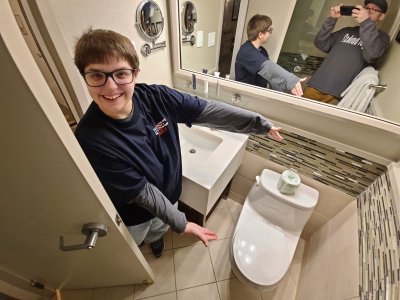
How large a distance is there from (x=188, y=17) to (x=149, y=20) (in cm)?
33

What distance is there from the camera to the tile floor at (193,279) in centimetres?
128

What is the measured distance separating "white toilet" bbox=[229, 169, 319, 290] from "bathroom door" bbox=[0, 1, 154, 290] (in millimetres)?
611

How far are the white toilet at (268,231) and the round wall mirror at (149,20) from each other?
111 cm

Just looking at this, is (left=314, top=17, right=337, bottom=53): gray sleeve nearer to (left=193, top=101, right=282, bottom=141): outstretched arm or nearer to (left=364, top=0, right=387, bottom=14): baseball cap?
(left=364, top=0, right=387, bottom=14): baseball cap

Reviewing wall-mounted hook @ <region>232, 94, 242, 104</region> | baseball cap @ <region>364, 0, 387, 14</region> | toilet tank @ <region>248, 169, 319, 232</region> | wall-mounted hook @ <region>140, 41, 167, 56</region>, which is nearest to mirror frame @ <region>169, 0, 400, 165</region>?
wall-mounted hook @ <region>232, 94, 242, 104</region>

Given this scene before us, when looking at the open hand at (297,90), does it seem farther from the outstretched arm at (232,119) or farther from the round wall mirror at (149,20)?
the round wall mirror at (149,20)

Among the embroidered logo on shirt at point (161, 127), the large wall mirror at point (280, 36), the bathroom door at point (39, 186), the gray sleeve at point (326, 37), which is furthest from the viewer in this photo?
the gray sleeve at point (326, 37)

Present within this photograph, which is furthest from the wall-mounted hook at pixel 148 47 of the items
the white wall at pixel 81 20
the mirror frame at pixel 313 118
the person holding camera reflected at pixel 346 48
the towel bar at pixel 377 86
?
the towel bar at pixel 377 86

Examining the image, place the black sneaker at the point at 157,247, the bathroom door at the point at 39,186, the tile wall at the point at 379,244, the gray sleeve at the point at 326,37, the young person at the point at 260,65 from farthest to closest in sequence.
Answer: the black sneaker at the point at 157,247
the young person at the point at 260,65
the gray sleeve at the point at 326,37
the tile wall at the point at 379,244
the bathroom door at the point at 39,186

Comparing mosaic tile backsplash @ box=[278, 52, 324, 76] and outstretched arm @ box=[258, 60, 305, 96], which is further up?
mosaic tile backsplash @ box=[278, 52, 324, 76]

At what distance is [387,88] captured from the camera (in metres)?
0.97

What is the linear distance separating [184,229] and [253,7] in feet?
4.38

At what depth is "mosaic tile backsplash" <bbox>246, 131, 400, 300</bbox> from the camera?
706 mm

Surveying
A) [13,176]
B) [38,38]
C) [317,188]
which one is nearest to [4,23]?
[13,176]
